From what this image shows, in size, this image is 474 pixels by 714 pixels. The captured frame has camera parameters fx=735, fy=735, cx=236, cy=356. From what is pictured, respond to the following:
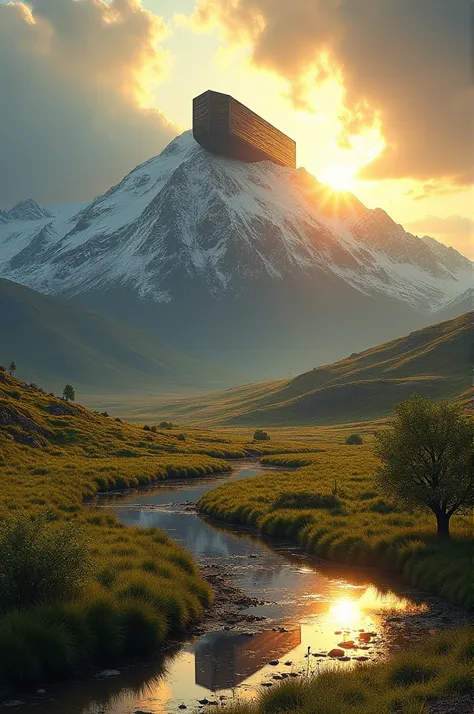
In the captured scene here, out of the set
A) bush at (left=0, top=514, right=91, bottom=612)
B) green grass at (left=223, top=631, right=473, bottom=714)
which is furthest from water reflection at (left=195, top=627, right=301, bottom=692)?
bush at (left=0, top=514, right=91, bottom=612)

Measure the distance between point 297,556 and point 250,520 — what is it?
36.3 feet

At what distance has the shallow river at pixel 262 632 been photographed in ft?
75.0

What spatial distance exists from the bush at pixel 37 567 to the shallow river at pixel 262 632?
4.07 meters

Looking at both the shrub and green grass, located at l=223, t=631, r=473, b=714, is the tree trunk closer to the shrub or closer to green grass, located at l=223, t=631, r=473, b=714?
the shrub

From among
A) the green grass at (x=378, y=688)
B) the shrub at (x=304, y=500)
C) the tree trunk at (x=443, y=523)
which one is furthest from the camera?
the shrub at (x=304, y=500)

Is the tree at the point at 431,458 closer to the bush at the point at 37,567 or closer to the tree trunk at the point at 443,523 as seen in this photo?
the tree trunk at the point at 443,523

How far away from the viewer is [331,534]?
143 feet

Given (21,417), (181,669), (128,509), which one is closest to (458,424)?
(181,669)

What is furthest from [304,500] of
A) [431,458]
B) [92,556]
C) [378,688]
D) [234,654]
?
[378,688]

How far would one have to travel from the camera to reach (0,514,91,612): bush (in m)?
26.6

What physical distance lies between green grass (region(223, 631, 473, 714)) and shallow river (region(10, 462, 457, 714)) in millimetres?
1822

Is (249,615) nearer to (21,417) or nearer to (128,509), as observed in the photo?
(128,509)

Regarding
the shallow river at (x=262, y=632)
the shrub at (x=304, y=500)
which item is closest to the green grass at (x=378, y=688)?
the shallow river at (x=262, y=632)

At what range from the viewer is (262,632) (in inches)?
1126
